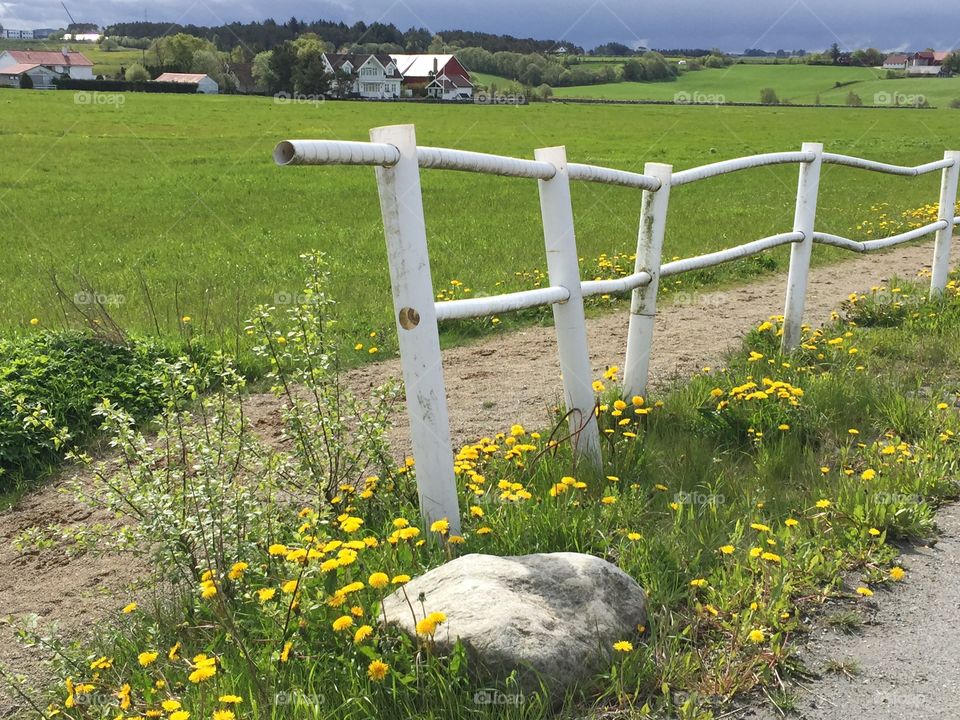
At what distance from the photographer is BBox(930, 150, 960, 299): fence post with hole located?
27.1 feet

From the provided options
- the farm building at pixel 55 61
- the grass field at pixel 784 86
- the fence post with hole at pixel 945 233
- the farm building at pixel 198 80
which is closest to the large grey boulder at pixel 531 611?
the fence post with hole at pixel 945 233

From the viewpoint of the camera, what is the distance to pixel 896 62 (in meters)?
118

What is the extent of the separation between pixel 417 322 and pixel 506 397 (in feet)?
9.54

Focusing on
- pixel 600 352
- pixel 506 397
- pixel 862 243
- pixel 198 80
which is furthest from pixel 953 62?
pixel 506 397

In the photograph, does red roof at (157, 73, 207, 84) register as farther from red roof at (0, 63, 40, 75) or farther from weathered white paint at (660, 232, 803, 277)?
weathered white paint at (660, 232, 803, 277)

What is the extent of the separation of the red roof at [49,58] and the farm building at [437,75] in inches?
1367

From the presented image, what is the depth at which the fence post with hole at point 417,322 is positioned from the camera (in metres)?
3.34

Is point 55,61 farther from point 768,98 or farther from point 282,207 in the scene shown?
point 282,207

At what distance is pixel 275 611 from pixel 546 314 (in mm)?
6179

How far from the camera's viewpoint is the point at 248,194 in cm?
2062

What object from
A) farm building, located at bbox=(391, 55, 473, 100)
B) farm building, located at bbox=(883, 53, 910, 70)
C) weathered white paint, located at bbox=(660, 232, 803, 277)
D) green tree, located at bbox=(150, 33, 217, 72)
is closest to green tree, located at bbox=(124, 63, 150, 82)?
green tree, located at bbox=(150, 33, 217, 72)

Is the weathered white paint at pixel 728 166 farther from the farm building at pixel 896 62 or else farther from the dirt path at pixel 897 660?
the farm building at pixel 896 62

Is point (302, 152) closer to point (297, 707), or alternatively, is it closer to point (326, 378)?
point (326, 378)

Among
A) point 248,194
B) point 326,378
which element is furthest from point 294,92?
point 326,378
